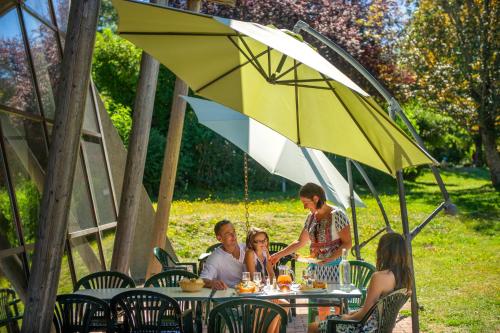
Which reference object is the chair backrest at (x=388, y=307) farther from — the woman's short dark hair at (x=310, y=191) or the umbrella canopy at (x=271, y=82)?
the woman's short dark hair at (x=310, y=191)

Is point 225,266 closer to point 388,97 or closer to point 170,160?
point 388,97

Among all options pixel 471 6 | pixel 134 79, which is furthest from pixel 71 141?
pixel 471 6

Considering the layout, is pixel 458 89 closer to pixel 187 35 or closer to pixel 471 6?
pixel 471 6

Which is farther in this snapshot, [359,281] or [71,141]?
[359,281]

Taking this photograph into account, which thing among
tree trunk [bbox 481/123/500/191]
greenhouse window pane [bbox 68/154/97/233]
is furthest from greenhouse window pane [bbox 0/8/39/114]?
tree trunk [bbox 481/123/500/191]

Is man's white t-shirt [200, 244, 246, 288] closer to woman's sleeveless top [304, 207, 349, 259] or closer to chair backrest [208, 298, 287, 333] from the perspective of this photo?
woman's sleeveless top [304, 207, 349, 259]

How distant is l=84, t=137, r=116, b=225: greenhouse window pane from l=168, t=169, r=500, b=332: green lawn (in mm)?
3614

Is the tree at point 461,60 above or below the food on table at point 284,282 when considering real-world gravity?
above

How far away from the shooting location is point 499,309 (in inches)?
463

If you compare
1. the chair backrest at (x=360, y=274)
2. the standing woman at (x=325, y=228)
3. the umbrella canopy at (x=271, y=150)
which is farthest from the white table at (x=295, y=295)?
the umbrella canopy at (x=271, y=150)

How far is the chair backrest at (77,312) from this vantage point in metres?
6.74

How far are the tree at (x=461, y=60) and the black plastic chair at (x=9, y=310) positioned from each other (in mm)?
20763

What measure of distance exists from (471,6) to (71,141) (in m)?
22.0

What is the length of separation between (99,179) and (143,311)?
580cm
